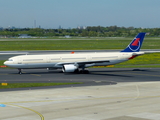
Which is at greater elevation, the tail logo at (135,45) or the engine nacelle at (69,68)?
the tail logo at (135,45)

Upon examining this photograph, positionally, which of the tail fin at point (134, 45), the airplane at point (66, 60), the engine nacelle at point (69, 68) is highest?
the tail fin at point (134, 45)

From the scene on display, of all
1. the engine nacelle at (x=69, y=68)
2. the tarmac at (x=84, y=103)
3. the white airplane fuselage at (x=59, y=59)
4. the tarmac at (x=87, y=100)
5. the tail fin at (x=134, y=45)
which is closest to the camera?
the tarmac at (x=84, y=103)

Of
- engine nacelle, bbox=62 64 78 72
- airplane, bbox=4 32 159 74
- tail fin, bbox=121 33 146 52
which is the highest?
tail fin, bbox=121 33 146 52

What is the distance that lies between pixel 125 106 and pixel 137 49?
3688cm

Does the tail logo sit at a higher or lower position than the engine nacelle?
higher

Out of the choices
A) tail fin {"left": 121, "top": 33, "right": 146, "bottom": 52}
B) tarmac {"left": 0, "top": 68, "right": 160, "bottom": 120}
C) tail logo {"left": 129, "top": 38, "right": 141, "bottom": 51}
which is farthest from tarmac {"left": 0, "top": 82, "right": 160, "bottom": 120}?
tail logo {"left": 129, "top": 38, "right": 141, "bottom": 51}

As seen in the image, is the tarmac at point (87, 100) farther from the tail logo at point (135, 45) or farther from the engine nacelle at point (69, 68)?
the tail logo at point (135, 45)

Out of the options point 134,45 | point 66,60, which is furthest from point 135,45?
point 66,60

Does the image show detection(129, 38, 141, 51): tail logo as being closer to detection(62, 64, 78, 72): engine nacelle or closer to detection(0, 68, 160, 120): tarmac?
detection(62, 64, 78, 72): engine nacelle

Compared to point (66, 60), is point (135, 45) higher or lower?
higher

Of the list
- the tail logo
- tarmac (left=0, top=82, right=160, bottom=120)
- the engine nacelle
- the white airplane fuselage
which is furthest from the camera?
the tail logo

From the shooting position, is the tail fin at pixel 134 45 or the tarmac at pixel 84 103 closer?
the tarmac at pixel 84 103

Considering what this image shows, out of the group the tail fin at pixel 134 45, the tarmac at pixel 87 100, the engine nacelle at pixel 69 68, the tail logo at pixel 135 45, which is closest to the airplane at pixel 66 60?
the engine nacelle at pixel 69 68

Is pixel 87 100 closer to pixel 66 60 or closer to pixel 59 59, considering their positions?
pixel 59 59
